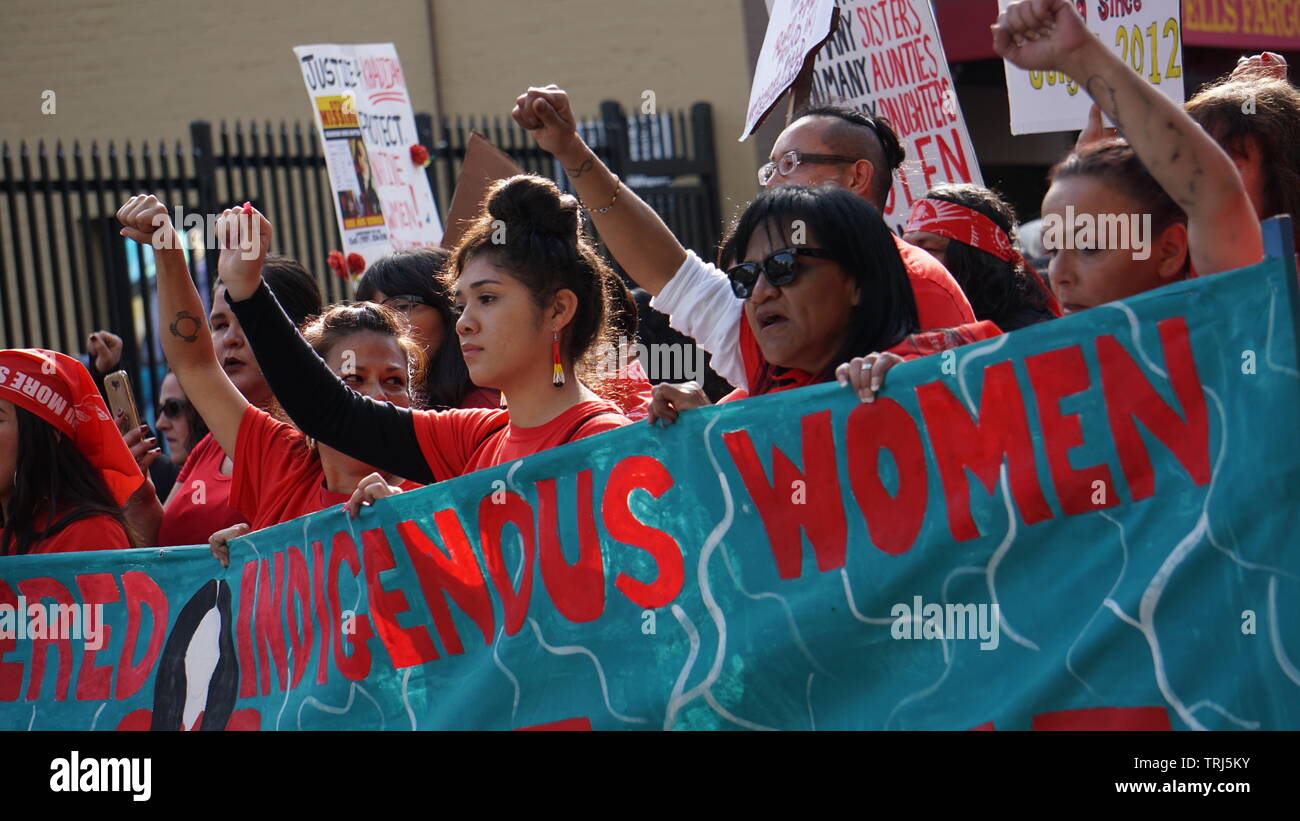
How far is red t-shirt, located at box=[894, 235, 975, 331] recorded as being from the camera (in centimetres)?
345

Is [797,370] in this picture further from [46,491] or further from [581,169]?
[46,491]

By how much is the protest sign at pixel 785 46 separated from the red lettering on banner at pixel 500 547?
2.01 metres

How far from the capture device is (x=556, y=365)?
3654mm

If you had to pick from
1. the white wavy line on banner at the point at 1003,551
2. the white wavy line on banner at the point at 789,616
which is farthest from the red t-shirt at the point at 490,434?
the white wavy line on banner at the point at 1003,551

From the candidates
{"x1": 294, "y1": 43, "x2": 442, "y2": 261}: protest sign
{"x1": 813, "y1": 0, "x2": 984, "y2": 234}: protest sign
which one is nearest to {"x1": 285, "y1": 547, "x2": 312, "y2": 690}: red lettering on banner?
{"x1": 813, "y1": 0, "x2": 984, "y2": 234}: protest sign

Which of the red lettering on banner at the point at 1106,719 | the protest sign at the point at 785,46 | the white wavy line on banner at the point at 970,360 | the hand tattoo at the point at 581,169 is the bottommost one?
the red lettering on banner at the point at 1106,719

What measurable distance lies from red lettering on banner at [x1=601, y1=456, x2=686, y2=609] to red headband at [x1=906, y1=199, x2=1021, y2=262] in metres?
1.75

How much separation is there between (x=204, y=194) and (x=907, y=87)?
691 centimetres

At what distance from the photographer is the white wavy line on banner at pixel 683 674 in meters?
2.95

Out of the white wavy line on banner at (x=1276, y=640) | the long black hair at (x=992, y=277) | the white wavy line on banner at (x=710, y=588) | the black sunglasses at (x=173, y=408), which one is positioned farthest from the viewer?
the black sunglasses at (x=173, y=408)

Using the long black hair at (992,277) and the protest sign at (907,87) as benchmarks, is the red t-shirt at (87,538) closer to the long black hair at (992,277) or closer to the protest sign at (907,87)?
the long black hair at (992,277)

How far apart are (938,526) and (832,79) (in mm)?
3464

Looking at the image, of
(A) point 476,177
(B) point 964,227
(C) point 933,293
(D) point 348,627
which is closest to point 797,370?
(C) point 933,293
